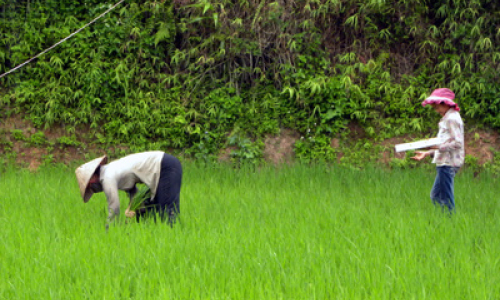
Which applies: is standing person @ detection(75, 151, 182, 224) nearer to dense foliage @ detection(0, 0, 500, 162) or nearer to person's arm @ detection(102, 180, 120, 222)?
person's arm @ detection(102, 180, 120, 222)

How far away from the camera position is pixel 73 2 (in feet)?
25.5

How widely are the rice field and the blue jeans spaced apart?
0.13 metres

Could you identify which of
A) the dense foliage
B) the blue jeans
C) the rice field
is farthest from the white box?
the dense foliage

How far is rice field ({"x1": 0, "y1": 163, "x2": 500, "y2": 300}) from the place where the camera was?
115 inches

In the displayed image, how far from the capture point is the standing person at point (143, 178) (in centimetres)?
373

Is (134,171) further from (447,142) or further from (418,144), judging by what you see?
(447,142)

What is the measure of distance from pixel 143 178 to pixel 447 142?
2623 mm

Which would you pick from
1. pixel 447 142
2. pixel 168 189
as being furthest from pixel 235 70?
pixel 447 142

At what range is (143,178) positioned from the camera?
4.03 metres

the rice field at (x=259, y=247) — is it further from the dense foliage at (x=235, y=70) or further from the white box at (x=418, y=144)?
the dense foliage at (x=235, y=70)

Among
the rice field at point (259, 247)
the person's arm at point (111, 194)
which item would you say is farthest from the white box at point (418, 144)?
the person's arm at point (111, 194)

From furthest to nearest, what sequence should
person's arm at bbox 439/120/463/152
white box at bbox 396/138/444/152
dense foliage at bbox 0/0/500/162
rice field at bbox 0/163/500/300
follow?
dense foliage at bbox 0/0/500/162, person's arm at bbox 439/120/463/152, white box at bbox 396/138/444/152, rice field at bbox 0/163/500/300

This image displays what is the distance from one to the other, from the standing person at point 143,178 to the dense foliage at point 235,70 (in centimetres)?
329

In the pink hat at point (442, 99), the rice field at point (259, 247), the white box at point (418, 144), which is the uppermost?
the pink hat at point (442, 99)
